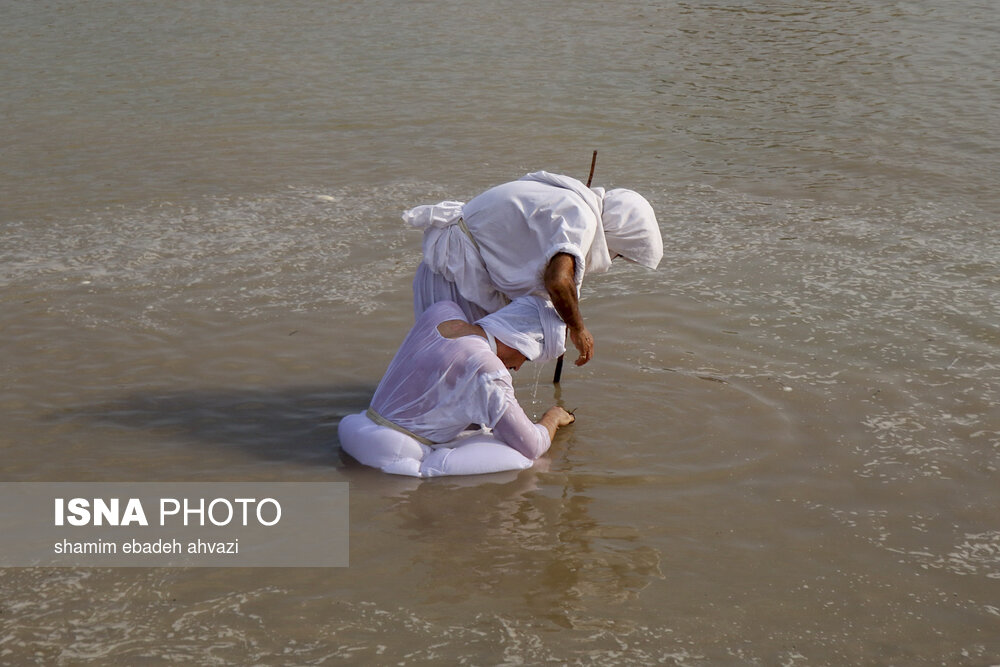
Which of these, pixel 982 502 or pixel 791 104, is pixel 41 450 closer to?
pixel 982 502

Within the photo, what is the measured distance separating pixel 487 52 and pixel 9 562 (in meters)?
9.97

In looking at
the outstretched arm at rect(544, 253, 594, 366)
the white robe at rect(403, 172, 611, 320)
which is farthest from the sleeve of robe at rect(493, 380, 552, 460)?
the white robe at rect(403, 172, 611, 320)

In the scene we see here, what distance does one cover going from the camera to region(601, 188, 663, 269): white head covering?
481cm

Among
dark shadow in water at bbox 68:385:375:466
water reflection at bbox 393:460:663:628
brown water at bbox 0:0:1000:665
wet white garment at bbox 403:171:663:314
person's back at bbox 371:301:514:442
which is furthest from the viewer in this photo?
dark shadow in water at bbox 68:385:375:466

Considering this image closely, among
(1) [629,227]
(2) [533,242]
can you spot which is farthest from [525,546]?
(1) [629,227]

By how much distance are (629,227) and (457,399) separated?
104 centimetres

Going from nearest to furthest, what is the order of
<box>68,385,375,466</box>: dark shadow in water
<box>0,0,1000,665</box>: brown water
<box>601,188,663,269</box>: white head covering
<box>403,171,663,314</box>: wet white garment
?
<box>0,0,1000,665</box>: brown water, <box>403,171,663,314</box>: wet white garment, <box>601,188,663,269</box>: white head covering, <box>68,385,375,466</box>: dark shadow in water

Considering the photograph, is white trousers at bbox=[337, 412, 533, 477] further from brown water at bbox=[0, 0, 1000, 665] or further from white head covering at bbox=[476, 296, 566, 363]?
white head covering at bbox=[476, 296, 566, 363]

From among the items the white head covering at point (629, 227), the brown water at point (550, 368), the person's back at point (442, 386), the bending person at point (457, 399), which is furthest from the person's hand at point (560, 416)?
the white head covering at point (629, 227)

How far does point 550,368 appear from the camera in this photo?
5742 mm

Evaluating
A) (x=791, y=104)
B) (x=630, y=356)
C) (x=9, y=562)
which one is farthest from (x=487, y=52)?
(x=9, y=562)

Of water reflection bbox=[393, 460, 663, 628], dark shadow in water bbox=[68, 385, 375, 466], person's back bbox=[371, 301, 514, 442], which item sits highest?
person's back bbox=[371, 301, 514, 442]

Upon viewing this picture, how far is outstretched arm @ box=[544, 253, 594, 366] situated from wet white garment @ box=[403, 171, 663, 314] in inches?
1.6

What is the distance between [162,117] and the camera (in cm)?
1058
